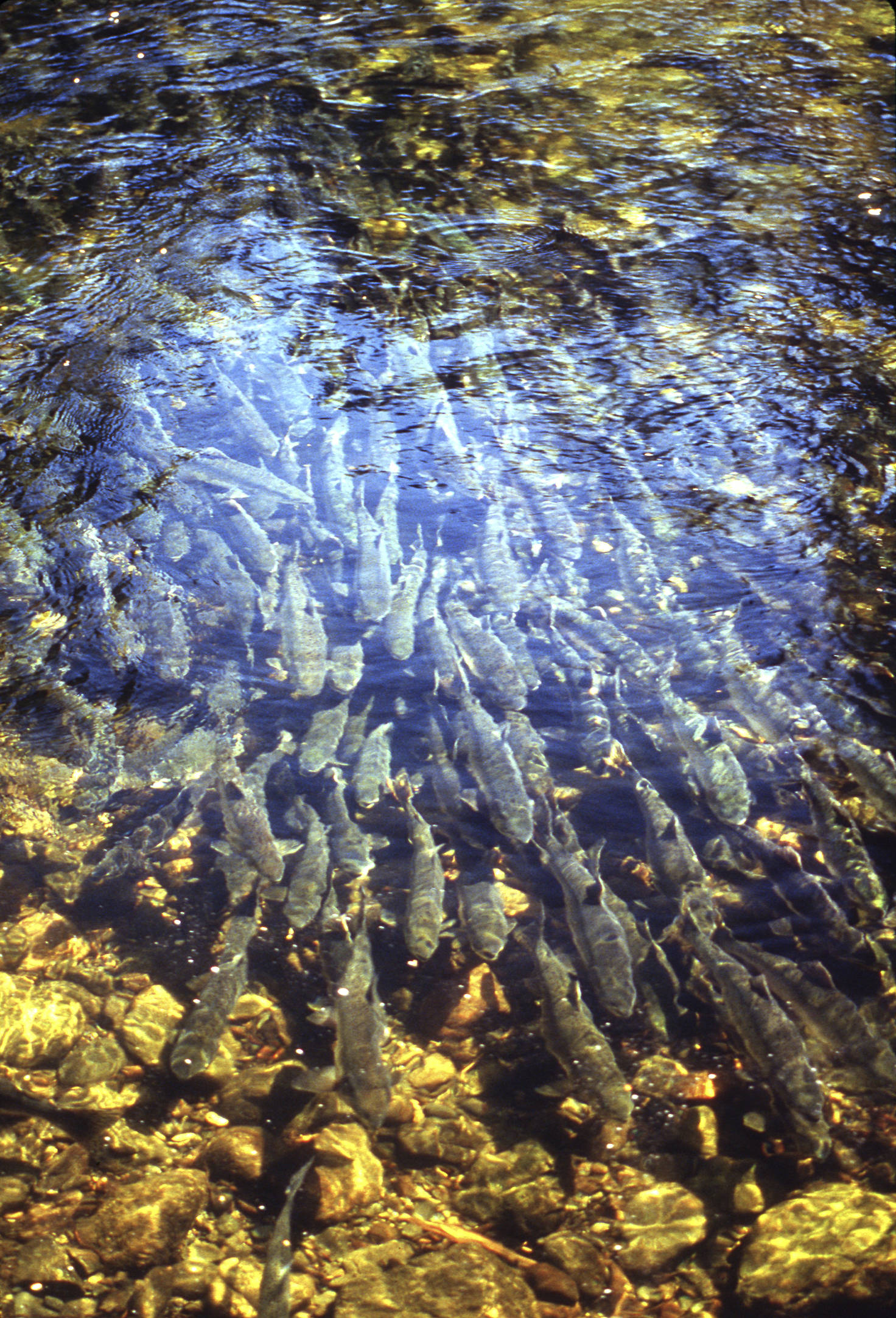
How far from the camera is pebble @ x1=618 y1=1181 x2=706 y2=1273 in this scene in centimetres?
276

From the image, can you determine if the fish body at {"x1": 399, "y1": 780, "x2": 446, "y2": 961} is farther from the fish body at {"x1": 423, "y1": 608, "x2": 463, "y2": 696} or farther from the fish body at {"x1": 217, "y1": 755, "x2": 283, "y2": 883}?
the fish body at {"x1": 423, "y1": 608, "x2": 463, "y2": 696}

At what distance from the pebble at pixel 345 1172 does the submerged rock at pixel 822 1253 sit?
1194 mm

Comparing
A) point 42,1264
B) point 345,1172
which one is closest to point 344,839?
point 345,1172

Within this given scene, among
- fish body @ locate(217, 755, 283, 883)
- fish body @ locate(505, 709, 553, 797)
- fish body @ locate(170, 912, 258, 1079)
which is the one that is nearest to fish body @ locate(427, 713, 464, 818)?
fish body @ locate(505, 709, 553, 797)

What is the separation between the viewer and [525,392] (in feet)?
20.1

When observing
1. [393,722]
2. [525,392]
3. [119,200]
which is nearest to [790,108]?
[525,392]

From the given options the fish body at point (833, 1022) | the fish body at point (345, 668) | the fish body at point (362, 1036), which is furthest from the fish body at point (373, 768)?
the fish body at point (833, 1022)

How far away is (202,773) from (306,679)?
666 millimetres

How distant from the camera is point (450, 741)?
13.8ft

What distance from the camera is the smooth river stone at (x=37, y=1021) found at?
10.6 ft

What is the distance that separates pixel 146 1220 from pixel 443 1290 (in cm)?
98

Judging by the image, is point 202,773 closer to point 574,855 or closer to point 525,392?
point 574,855

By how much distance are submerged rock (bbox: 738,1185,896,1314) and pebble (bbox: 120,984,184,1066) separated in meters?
2.11

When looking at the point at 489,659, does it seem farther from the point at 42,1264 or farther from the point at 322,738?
the point at 42,1264
